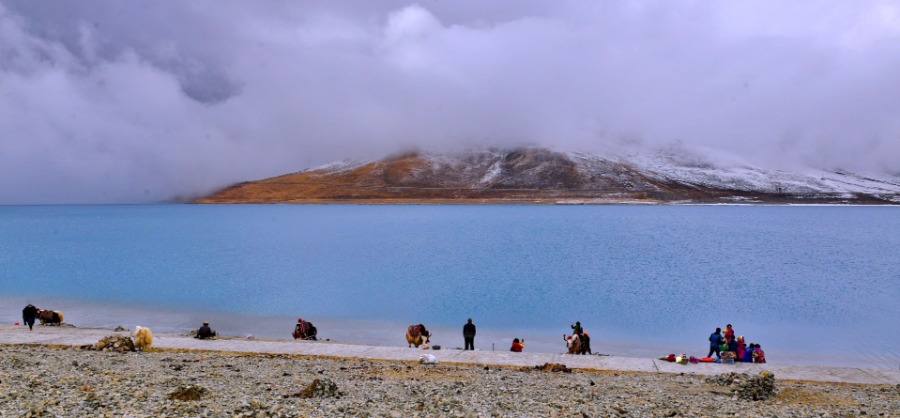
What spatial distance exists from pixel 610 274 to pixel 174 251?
42.4m

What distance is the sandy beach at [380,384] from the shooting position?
36.4 feet

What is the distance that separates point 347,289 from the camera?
129 feet

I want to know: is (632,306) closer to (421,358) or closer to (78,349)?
(421,358)

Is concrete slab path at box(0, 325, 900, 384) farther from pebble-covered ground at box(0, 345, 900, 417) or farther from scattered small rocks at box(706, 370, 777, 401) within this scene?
scattered small rocks at box(706, 370, 777, 401)

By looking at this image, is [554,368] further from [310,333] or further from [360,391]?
[310,333]

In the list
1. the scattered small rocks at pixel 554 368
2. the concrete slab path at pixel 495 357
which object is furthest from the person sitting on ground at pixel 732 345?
the scattered small rocks at pixel 554 368

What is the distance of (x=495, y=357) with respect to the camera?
59.6ft

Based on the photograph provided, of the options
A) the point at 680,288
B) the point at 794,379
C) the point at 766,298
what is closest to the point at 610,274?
the point at 680,288

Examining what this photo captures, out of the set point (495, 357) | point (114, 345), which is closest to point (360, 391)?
point (495, 357)

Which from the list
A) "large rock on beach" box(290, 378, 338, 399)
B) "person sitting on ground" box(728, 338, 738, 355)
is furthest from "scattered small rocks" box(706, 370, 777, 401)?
"large rock on beach" box(290, 378, 338, 399)

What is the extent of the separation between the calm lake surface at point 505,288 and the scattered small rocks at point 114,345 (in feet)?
26.6

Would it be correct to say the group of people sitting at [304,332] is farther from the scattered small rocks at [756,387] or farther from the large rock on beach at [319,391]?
the scattered small rocks at [756,387]

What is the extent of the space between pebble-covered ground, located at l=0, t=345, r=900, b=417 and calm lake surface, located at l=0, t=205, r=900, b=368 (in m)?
8.62

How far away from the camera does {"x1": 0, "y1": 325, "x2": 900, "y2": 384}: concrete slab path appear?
16516 mm
